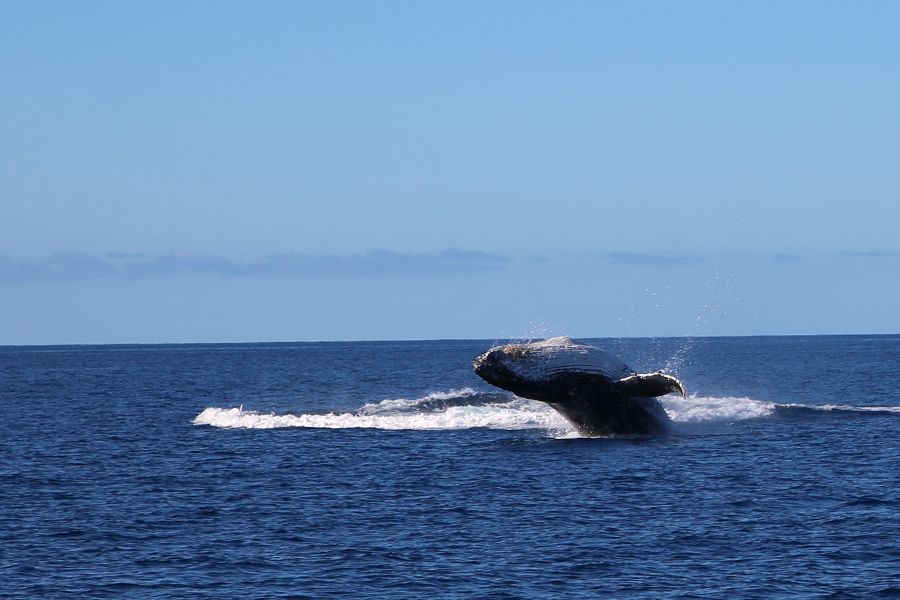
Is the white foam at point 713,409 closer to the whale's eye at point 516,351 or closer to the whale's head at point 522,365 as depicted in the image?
the whale's head at point 522,365

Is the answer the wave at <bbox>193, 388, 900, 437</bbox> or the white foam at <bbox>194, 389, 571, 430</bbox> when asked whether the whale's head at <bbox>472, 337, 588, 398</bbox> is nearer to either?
the wave at <bbox>193, 388, 900, 437</bbox>

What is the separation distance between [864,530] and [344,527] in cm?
1216

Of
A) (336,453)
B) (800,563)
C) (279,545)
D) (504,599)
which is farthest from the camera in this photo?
(336,453)

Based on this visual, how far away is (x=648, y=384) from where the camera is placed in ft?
130

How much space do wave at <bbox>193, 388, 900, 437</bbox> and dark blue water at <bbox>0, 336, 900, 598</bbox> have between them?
25 centimetres

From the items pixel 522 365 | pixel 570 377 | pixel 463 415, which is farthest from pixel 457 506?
pixel 463 415

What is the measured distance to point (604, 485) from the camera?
3588cm

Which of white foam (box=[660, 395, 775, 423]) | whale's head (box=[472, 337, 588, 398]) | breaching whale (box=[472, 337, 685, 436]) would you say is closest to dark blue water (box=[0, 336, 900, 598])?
white foam (box=[660, 395, 775, 423])

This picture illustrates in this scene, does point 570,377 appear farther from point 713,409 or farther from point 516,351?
point 713,409

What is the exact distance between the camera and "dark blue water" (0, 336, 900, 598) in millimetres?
25266

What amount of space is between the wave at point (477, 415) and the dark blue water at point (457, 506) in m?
0.25

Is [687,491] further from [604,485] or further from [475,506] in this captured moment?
[475,506]

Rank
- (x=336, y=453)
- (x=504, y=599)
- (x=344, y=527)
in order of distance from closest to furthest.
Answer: (x=504, y=599) < (x=344, y=527) < (x=336, y=453)

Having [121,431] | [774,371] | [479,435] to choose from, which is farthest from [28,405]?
[774,371]
